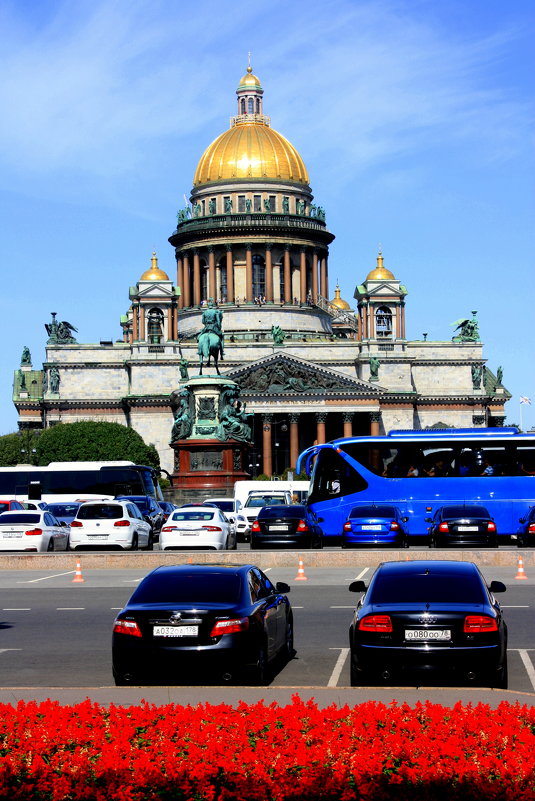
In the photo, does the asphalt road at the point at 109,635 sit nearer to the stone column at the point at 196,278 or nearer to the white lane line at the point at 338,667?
the white lane line at the point at 338,667

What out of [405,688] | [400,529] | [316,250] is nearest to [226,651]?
[405,688]

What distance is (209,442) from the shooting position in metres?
81.2

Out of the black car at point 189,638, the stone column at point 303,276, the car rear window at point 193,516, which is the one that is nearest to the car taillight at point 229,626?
the black car at point 189,638

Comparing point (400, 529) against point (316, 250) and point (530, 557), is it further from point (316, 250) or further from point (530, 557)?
point (316, 250)

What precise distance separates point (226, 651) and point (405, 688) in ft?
6.97

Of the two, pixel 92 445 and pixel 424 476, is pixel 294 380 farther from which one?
pixel 424 476

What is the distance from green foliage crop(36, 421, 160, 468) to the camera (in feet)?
405

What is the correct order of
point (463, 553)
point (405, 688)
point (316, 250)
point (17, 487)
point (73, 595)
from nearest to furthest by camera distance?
point (405, 688)
point (73, 595)
point (463, 553)
point (17, 487)
point (316, 250)

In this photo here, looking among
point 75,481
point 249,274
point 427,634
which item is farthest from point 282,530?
point 249,274

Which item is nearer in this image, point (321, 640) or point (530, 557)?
point (321, 640)

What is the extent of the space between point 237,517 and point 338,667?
3799 centimetres

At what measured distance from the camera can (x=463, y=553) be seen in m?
37.0

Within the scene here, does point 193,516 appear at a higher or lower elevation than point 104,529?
higher

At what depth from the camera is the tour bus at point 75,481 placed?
72.0m
